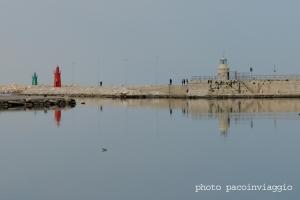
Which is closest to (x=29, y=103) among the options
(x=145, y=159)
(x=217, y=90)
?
(x=217, y=90)

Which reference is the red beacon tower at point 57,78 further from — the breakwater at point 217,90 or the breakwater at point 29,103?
the breakwater at point 29,103

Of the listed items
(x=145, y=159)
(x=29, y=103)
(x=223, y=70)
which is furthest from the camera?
(x=223, y=70)

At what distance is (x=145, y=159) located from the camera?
820 inches

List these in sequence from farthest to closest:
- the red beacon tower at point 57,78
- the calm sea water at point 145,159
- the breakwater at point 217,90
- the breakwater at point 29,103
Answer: the red beacon tower at point 57,78 → the breakwater at point 217,90 → the breakwater at point 29,103 → the calm sea water at point 145,159

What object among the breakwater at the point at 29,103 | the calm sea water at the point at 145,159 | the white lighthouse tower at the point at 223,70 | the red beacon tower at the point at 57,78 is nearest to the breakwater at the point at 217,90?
the white lighthouse tower at the point at 223,70

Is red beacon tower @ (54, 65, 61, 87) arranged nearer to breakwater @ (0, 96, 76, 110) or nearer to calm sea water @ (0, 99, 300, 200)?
breakwater @ (0, 96, 76, 110)

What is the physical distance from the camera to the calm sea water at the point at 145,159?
15.6m

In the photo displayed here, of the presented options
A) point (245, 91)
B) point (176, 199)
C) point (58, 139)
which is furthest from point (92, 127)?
point (245, 91)

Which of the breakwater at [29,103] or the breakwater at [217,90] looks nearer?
the breakwater at [29,103]

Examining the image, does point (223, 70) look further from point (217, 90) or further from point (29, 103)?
point (29, 103)

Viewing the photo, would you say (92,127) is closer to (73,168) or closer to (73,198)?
(73,168)

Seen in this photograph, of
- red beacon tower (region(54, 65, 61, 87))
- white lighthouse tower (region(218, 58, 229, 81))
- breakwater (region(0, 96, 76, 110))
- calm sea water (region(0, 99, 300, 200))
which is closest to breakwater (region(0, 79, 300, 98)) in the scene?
white lighthouse tower (region(218, 58, 229, 81))

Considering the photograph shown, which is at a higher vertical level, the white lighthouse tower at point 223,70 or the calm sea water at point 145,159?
the white lighthouse tower at point 223,70

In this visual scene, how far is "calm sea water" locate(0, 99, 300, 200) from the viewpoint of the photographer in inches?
613
